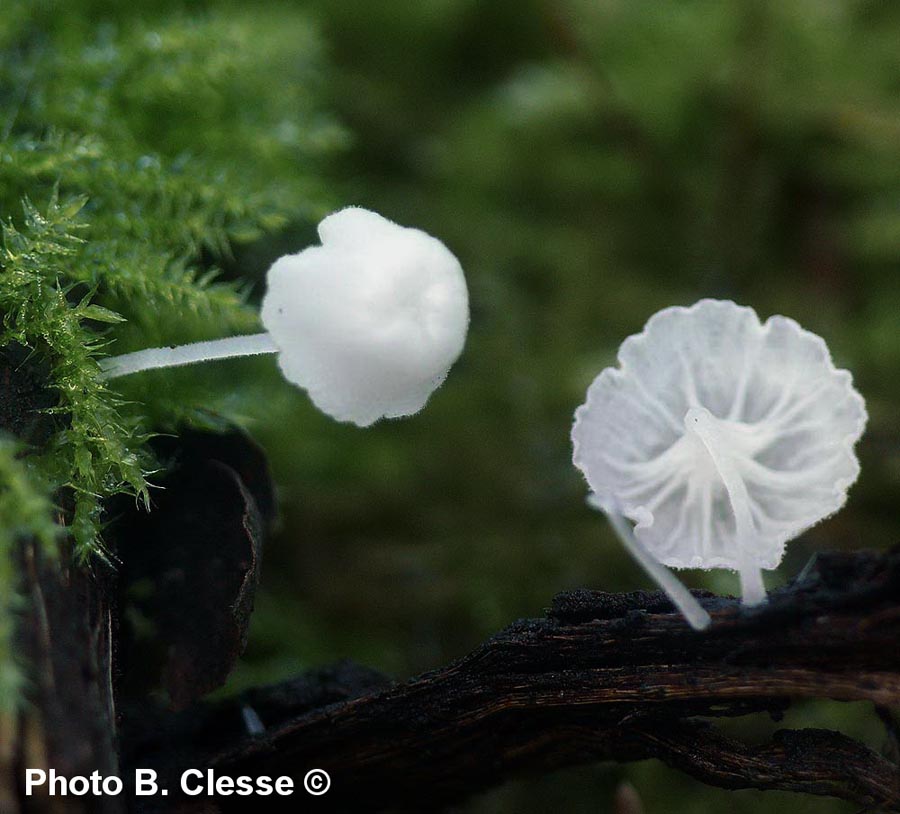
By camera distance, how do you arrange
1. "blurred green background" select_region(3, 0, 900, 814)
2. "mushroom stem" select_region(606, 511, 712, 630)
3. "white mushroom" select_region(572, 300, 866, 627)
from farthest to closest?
1. "blurred green background" select_region(3, 0, 900, 814)
2. "white mushroom" select_region(572, 300, 866, 627)
3. "mushroom stem" select_region(606, 511, 712, 630)

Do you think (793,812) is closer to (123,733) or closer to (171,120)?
(123,733)

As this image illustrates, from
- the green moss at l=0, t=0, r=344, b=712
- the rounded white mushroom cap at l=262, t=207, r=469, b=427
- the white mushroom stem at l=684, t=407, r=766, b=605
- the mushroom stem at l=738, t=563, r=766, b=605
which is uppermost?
the green moss at l=0, t=0, r=344, b=712

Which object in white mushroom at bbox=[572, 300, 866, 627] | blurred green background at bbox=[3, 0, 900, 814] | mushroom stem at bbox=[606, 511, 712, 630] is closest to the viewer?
mushroom stem at bbox=[606, 511, 712, 630]

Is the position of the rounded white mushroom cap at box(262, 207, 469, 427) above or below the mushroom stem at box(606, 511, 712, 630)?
above

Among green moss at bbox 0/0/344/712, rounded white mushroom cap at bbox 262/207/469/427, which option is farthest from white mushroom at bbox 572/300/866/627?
green moss at bbox 0/0/344/712

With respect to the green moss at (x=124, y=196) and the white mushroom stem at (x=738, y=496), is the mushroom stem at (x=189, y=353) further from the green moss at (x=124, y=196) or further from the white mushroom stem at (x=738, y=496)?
the white mushroom stem at (x=738, y=496)

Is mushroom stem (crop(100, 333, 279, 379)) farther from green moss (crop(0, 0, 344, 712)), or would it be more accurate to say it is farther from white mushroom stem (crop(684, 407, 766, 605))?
white mushroom stem (crop(684, 407, 766, 605))

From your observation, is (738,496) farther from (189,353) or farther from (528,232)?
(528,232)
